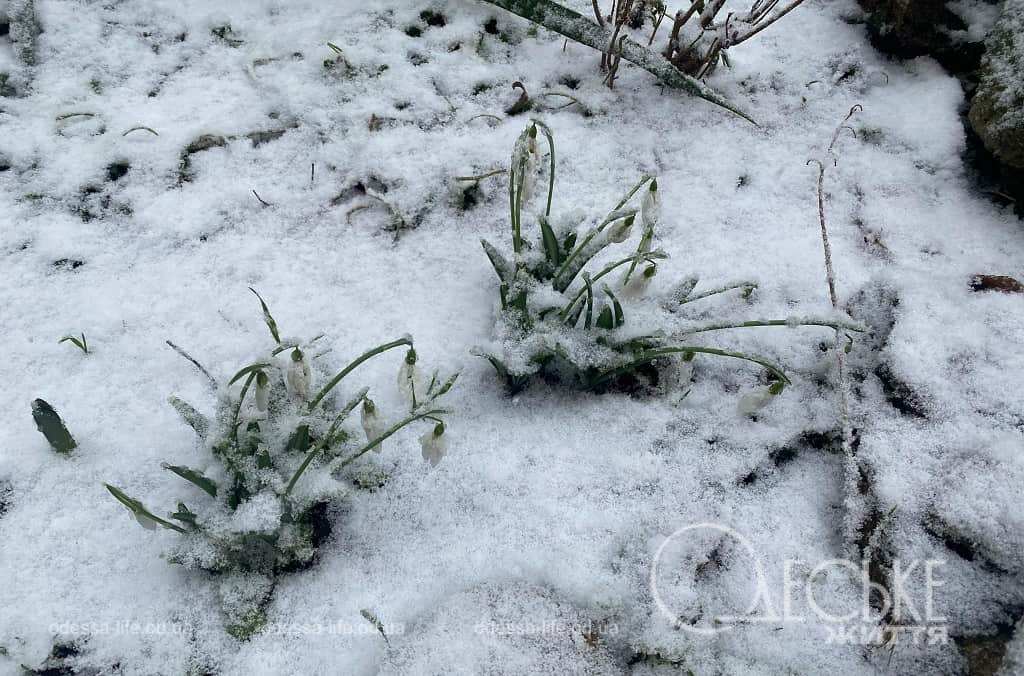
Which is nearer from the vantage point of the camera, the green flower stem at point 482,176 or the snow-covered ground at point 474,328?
the snow-covered ground at point 474,328

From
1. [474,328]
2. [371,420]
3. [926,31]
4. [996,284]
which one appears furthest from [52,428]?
[926,31]

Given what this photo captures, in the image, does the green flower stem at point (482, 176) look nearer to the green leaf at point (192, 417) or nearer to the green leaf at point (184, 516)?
the green leaf at point (192, 417)

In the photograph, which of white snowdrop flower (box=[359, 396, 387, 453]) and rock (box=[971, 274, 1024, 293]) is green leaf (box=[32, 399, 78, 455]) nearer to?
white snowdrop flower (box=[359, 396, 387, 453])

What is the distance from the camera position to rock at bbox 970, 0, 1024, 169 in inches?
64.3

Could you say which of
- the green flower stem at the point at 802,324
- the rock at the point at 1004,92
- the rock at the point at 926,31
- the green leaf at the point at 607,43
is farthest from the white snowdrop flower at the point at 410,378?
the rock at the point at 926,31

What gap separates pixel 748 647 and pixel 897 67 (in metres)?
1.91

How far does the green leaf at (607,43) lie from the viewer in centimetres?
199

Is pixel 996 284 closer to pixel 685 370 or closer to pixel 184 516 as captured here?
pixel 685 370

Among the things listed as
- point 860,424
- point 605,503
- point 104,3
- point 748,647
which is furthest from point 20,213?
point 860,424

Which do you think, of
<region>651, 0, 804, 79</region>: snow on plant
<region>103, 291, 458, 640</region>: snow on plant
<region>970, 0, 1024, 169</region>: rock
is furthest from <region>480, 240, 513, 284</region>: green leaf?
<region>970, 0, 1024, 169</region>: rock

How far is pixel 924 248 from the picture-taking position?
1706 mm

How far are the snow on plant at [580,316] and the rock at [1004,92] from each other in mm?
799

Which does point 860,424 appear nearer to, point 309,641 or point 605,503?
point 605,503

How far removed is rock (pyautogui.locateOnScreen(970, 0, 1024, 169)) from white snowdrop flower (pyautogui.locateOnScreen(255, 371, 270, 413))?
1850mm
